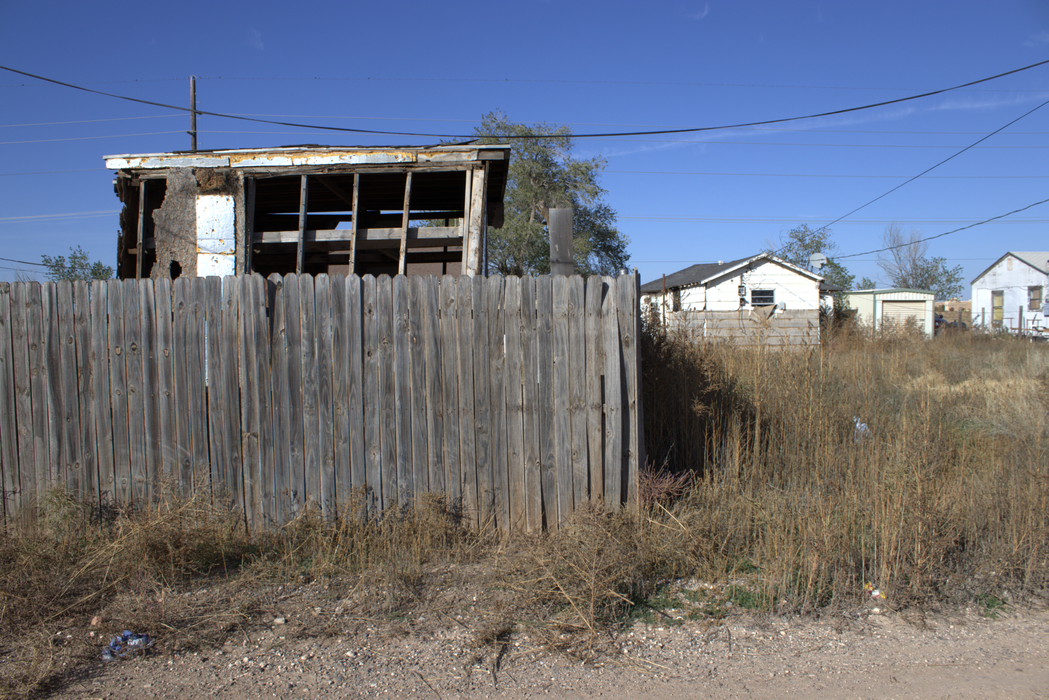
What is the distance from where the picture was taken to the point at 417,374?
407cm

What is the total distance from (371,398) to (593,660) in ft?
7.17

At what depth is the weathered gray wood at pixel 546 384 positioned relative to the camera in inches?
160

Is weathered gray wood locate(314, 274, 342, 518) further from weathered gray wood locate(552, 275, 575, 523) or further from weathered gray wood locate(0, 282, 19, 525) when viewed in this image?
weathered gray wood locate(0, 282, 19, 525)

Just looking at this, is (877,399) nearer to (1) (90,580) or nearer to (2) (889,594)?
(2) (889,594)

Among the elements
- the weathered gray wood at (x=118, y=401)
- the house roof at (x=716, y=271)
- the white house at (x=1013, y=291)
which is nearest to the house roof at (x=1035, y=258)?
the white house at (x=1013, y=291)

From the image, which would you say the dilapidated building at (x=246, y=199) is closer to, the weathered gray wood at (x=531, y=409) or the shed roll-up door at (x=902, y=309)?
the weathered gray wood at (x=531, y=409)

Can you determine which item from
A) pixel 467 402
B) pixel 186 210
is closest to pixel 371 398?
pixel 467 402

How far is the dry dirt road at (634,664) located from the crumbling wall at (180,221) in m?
4.44

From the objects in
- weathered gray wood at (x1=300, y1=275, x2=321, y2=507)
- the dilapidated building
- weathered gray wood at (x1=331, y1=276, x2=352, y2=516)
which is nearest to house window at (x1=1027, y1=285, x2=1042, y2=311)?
the dilapidated building

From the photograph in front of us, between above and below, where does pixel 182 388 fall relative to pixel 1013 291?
below

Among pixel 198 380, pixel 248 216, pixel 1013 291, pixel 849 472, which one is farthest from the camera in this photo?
pixel 1013 291

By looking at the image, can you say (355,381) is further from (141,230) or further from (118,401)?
(141,230)

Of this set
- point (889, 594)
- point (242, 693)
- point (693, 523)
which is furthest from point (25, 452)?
point (889, 594)

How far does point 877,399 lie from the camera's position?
6664mm
